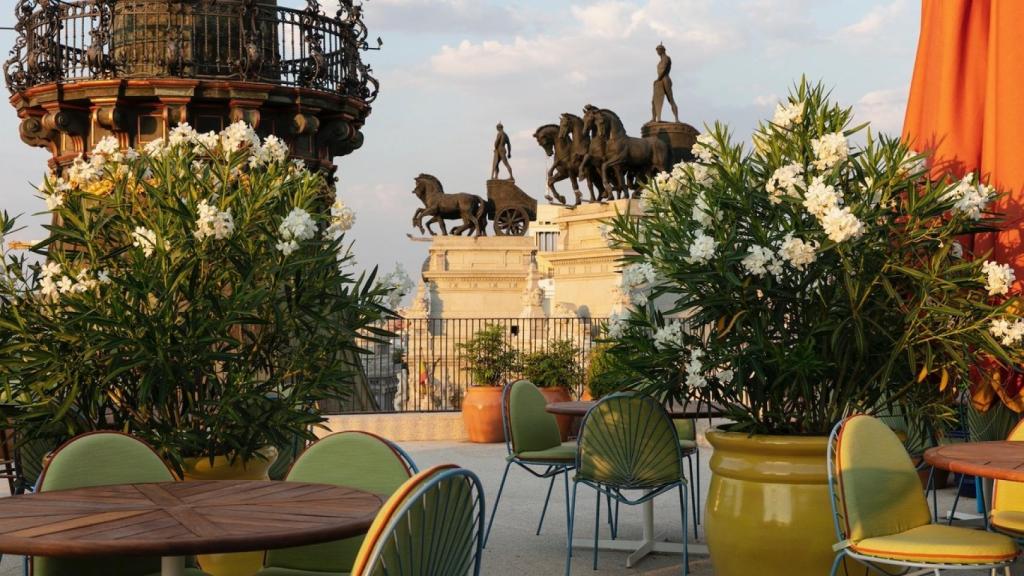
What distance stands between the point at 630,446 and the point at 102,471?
2962 mm

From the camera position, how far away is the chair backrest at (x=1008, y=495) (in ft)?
16.7

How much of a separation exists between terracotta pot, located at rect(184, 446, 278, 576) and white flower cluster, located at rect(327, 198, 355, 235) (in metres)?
1.11

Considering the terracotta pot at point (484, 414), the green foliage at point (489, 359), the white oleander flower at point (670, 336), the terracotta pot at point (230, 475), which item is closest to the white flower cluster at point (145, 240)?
the terracotta pot at point (230, 475)

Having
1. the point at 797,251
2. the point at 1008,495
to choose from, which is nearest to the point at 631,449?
the point at 797,251

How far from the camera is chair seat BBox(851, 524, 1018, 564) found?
3945 millimetres

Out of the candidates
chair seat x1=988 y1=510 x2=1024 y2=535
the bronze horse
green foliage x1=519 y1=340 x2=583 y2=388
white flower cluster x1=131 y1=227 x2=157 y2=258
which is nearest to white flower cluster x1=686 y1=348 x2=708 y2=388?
chair seat x1=988 y1=510 x2=1024 y2=535

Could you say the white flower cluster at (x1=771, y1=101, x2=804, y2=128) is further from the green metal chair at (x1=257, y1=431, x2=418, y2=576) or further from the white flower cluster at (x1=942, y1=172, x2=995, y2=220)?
the green metal chair at (x1=257, y1=431, x2=418, y2=576)

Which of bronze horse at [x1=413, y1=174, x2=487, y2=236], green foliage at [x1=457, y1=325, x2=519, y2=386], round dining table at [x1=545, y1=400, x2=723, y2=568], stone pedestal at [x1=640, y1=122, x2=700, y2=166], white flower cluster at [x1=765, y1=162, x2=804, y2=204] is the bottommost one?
round dining table at [x1=545, y1=400, x2=723, y2=568]

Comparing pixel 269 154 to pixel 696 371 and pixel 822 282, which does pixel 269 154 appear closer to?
pixel 696 371

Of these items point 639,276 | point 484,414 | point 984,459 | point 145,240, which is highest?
point 145,240

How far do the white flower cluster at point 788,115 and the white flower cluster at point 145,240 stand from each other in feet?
9.75

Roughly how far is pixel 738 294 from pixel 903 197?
3.15ft

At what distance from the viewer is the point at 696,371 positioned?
17.5 ft

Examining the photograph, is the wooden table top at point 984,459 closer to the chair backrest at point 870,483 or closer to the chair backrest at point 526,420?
the chair backrest at point 870,483
